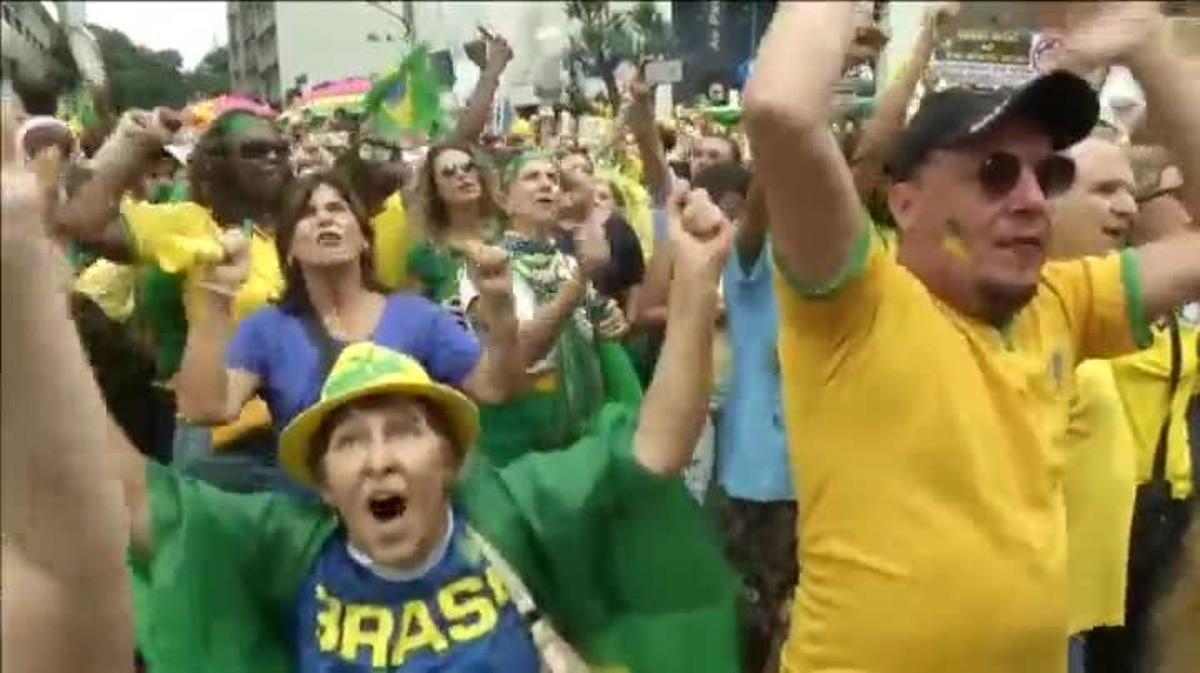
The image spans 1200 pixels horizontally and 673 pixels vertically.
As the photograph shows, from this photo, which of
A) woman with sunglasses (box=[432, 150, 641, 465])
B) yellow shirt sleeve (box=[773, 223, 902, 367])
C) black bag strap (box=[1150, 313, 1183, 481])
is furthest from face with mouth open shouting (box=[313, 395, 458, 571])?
black bag strap (box=[1150, 313, 1183, 481])

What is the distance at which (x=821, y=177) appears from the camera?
8.32 feet

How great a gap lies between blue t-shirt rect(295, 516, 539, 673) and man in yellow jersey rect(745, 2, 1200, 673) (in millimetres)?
450

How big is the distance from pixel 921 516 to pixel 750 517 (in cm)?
229

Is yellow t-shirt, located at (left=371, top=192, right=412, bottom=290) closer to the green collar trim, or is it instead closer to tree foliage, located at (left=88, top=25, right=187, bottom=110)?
tree foliage, located at (left=88, top=25, right=187, bottom=110)

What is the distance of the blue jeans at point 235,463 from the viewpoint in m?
4.71

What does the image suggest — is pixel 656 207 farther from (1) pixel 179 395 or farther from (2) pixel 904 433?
(2) pixel 904 433

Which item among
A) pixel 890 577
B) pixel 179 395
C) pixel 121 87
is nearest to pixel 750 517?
pixel 179 395

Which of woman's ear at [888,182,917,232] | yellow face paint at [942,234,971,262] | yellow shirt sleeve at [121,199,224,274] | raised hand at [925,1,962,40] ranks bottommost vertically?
yellow shirt sleeve at [121,199,224,274]

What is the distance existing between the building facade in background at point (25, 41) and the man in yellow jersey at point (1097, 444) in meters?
2.33

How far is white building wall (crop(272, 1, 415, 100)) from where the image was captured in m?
13.8

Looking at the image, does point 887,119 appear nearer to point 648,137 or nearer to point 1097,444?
point 1097,444

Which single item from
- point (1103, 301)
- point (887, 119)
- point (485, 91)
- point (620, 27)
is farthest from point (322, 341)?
point (620, 27)

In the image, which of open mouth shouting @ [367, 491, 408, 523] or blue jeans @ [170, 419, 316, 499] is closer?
open mouth shouting @ [367, 491, 408, 523]

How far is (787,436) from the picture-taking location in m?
3.32
